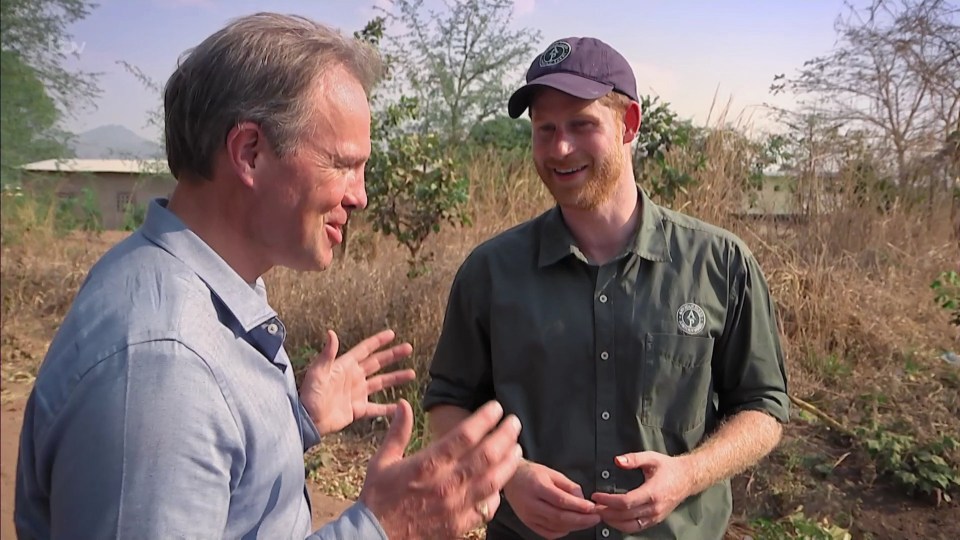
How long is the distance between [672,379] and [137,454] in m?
1.49

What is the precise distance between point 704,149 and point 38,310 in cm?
811

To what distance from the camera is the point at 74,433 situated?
106 cm

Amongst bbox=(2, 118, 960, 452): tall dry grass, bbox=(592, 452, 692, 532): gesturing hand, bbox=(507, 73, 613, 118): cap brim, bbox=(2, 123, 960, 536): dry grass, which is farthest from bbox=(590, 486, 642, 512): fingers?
bbox=(2, 118, 960, 452): tall dry grass

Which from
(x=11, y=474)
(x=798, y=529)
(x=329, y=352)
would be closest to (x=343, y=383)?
(x=329, y=352)

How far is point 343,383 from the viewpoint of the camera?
1.99 m

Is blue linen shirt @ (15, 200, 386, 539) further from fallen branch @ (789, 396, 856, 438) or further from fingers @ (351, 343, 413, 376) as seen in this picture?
fallen branch @ (789, 396, 856, 438)

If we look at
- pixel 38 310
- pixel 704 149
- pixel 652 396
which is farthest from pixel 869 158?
pixel 38 310

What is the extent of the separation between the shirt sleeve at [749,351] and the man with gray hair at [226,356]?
3.78 feet

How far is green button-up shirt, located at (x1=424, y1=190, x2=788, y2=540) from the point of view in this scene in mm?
2111

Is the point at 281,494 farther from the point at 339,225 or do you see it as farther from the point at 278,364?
the point at 339,225

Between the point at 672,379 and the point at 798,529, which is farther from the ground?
the point at 672,379

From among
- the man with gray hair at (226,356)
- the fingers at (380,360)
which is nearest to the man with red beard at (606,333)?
the fingers at (380,360)

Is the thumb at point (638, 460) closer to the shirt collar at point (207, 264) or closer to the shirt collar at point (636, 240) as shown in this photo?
the shirt collar at point (636, 240)

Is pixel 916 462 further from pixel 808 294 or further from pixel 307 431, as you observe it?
pixel 307 431
